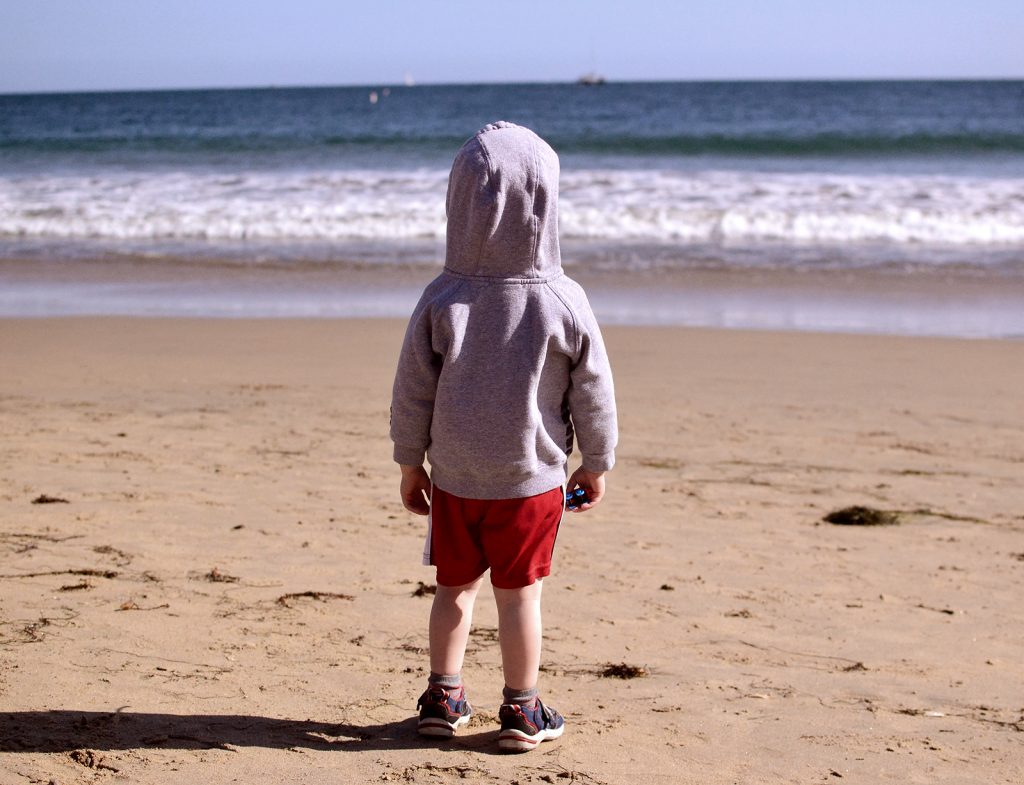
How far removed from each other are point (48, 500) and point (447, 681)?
2.20 metres

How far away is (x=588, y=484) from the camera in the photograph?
2.46 meters

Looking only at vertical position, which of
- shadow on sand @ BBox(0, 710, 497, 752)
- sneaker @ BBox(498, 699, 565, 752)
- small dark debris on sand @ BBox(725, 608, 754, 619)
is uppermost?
sneaker @ BBox(498, 699, 565, 752)

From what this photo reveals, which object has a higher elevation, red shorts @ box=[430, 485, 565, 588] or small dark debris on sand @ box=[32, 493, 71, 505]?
red shorts @ box=[430, 485, 565, 588]

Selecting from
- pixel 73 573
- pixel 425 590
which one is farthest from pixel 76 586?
pixel 425 590

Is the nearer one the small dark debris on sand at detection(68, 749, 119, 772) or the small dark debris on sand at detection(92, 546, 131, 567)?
the small dark debris on sand at detection(68, 749, 119, 772)

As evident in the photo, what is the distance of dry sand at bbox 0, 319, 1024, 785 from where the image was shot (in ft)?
7.90

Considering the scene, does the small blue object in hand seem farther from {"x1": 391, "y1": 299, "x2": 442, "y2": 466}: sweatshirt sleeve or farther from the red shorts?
{"x1": 391, "y1": 299, "x2": 442, "y2": 466}: sweatshirt sleeve

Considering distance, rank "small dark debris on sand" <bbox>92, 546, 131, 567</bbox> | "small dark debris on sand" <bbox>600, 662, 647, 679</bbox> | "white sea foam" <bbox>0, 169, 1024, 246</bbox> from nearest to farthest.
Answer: "small dark debris on sand" <bbox>600, 662, 647, 679</bbox>
"small dark debris on sand" <bbox>92, 546, 131, 567</bbox>
"white sea foam" <bbox>0, 169, 1024, 246</bbox>

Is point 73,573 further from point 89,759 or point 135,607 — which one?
point 89,759

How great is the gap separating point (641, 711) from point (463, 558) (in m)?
0.62

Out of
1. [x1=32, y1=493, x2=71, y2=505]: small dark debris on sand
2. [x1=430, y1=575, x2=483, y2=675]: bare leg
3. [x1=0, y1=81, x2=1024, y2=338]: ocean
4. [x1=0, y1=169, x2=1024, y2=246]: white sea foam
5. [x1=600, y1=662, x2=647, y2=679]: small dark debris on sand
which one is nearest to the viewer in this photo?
[x1=430, y1=575, x2=483, y2=675]: bare leg

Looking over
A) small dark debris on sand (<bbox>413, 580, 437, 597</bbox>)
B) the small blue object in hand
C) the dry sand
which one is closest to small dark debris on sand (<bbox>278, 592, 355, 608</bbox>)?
the dry sand

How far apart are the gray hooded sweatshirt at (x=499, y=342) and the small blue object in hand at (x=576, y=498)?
4.8 inches

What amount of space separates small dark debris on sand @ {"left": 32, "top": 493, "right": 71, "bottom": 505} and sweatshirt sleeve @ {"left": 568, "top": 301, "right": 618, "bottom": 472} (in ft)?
7.93
